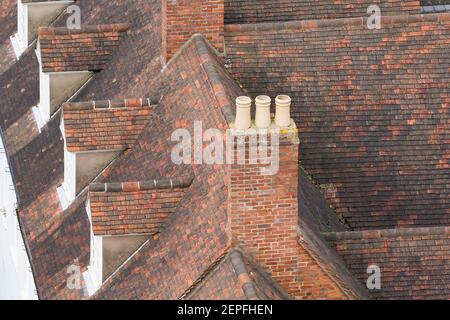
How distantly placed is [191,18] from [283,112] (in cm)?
830

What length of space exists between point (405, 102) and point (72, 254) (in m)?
8.56

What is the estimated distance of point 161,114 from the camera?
56969 mm

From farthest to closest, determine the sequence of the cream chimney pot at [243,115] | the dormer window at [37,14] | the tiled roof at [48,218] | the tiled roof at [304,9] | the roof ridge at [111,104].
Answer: the dormer window at [37,14] < the tiled roof at [304,9] < the roof ridge at [111,104] < the tiled roof at [48,218] < the cream chimney pot at [243,115]

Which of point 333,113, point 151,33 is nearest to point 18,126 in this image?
point 151,33

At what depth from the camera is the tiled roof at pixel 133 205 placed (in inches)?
2114

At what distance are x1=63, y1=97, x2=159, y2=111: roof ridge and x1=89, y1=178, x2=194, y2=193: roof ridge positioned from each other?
350 cm

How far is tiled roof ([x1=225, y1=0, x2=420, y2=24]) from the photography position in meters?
61.3

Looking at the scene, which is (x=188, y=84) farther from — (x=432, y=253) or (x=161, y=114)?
(x=432, y=253)

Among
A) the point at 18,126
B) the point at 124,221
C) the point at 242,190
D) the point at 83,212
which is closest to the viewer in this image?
the point at 242,190

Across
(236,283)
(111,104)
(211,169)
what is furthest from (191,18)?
(236,283)

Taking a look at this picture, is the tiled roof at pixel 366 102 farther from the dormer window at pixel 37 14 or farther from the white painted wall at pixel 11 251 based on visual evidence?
the dormer window at pixel 37 14

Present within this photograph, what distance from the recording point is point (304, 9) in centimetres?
6153

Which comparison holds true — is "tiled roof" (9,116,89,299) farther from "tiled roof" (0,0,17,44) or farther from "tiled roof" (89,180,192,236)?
"tiled roof" (0,0,17,44)

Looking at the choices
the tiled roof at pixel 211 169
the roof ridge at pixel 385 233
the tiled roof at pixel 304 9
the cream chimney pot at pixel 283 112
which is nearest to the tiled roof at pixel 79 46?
the tiled roof at pixel 211 169
